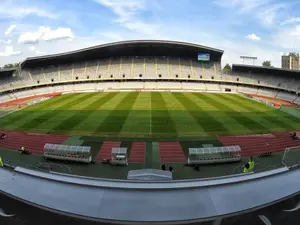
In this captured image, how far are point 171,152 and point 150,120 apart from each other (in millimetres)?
8669

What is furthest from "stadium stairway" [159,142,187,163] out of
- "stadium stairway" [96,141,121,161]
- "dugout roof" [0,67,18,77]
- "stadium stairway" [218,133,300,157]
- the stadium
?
"dugout roof" [0,67,18,77]

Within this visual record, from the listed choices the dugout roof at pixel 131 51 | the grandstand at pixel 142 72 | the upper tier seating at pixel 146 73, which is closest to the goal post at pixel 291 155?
the grandstand at pixel 142 72

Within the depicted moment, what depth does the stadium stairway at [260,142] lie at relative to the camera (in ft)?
65.2

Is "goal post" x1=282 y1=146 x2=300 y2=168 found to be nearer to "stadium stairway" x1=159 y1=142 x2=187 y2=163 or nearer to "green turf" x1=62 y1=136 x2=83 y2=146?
"stadium stairway" x1=159 y1=142 x2=187 y2=163

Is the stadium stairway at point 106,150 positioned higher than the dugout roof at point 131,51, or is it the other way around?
the dugout roof at point 131,51

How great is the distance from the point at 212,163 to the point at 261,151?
5.11 metres

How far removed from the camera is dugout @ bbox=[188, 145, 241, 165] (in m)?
17.0

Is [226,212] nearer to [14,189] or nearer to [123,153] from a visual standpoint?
[14,189]

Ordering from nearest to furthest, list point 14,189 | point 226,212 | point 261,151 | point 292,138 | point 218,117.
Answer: point 226,212
point 14,189
point 261,151
point 292,138
point 218,117

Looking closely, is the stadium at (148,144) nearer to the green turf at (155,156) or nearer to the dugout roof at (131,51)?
the green turf at (155,156)

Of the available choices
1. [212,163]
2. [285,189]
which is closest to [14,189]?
[285,189]

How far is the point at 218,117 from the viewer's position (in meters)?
29.1

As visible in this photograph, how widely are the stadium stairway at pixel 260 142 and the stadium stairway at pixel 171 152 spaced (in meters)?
4.33

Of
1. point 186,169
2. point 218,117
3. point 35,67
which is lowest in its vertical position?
point 186,169
